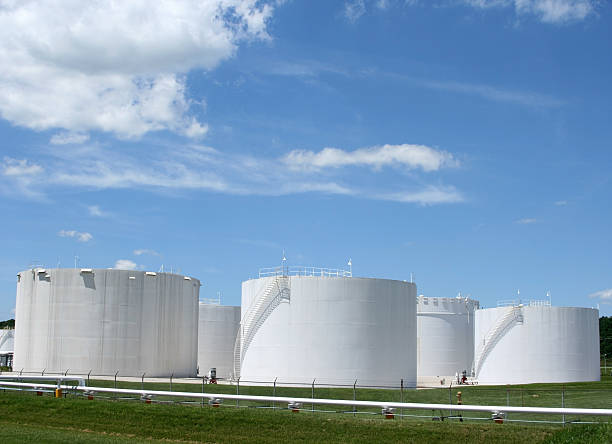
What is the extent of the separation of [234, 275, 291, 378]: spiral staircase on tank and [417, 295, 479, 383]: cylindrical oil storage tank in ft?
93.4

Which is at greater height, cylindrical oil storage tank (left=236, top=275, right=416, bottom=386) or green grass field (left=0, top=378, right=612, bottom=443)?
cylindrical oil storage tank (left=236, top=275, right=416, bottom=386)

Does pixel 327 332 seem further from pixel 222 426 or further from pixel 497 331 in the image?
pixel 497 331

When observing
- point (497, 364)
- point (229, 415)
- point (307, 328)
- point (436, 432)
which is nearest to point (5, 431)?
point (229, 415)

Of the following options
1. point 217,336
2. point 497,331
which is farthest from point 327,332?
point 217,336

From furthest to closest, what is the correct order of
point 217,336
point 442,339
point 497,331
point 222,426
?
point 442,339 < point 217,336 < point 497,331 < point 222,426

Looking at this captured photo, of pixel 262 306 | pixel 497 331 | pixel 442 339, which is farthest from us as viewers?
pixel 442 339

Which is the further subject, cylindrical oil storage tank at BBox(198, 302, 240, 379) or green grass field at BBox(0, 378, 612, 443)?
cylindrical oil storage tank at BBox(198, 302, 240, 379)

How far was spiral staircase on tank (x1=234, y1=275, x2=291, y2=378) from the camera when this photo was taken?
4341 cm

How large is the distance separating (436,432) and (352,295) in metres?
21.9

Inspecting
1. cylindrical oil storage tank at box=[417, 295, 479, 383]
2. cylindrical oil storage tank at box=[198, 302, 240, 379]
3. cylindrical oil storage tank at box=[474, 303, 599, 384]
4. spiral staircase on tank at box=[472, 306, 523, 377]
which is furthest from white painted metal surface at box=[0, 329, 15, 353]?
cylindrical oil storage tank at box=[474, 303, 599, 384]

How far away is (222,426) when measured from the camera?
22859mm

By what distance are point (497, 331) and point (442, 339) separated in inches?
475

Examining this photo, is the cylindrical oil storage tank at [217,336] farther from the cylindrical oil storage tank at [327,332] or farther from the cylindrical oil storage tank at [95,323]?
the cylindrical oil storage tank at [327,332]

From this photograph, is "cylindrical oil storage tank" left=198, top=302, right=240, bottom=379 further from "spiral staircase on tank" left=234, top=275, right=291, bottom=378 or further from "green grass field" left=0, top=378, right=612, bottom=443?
"green grass field" left=0, top=378, right=612, bottom=443
